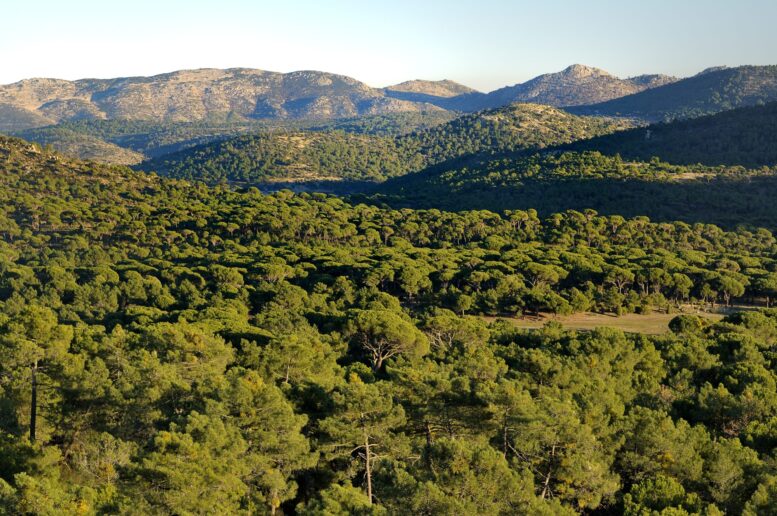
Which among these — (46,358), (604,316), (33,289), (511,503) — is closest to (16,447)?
(46,358)

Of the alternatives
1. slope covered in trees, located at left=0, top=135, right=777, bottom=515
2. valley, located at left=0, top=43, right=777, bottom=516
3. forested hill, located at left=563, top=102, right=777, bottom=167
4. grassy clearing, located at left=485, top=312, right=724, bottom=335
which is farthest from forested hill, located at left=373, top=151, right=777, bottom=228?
grassy clearing, located at left=485, top=312, right=724, bottom=335

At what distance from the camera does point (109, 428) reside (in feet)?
83.7

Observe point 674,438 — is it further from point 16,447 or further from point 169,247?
point 169,247

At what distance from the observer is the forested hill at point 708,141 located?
435 feet

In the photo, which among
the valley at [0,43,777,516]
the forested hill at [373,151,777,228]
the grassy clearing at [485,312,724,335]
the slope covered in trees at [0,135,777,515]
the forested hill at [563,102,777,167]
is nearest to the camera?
the slope covered in trees at [0,135,777,515]

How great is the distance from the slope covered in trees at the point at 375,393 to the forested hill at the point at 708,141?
237 ft

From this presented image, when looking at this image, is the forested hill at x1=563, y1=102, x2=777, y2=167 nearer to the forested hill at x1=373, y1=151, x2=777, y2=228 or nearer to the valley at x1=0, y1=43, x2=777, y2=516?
the forested hill at x1=373, y1=151, x2=777, y2=228

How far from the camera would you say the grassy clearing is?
188ft

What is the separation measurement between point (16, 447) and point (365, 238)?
70.0 metres

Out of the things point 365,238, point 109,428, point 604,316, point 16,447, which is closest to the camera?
point 16,447

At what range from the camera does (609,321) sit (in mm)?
59844

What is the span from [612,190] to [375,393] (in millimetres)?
A: 97907

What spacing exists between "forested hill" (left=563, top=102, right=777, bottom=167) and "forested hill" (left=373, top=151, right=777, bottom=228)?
944cm

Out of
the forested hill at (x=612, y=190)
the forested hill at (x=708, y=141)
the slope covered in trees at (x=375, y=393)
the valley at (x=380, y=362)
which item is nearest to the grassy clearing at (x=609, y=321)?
the valley at (x=380, y=362)
